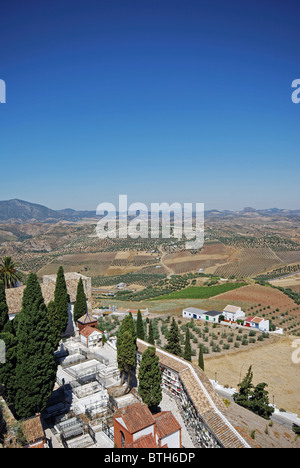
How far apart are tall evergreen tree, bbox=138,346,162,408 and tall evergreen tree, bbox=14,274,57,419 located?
12.6 feet

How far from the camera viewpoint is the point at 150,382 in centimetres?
1353

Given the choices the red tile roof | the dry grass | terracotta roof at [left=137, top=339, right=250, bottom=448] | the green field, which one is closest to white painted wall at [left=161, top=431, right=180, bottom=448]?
terracotta roof at [left=137, top=339, right=250, bottom=448]

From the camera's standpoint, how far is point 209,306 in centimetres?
4219

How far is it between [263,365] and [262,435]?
38.3 ft

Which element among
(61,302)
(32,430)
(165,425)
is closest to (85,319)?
(61,302)

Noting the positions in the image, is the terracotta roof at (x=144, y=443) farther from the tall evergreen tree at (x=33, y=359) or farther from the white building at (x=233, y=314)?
the white building at (x=233, y=314)

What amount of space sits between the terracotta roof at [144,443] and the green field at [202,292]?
126 ft

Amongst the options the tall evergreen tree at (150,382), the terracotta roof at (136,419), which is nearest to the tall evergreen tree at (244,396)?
the tall evergreen tree at (150,382)

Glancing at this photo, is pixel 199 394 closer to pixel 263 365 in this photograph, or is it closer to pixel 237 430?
pixel 237 430

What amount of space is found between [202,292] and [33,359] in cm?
4135

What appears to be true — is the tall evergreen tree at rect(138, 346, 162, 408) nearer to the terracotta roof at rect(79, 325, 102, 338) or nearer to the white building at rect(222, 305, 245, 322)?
the terracotta roof at rect(79, 325, 102, 338)

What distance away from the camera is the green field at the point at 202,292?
4919 cm

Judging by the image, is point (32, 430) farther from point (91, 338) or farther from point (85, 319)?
point (85, 319)

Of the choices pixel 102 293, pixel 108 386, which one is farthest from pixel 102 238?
pixel 108 386
